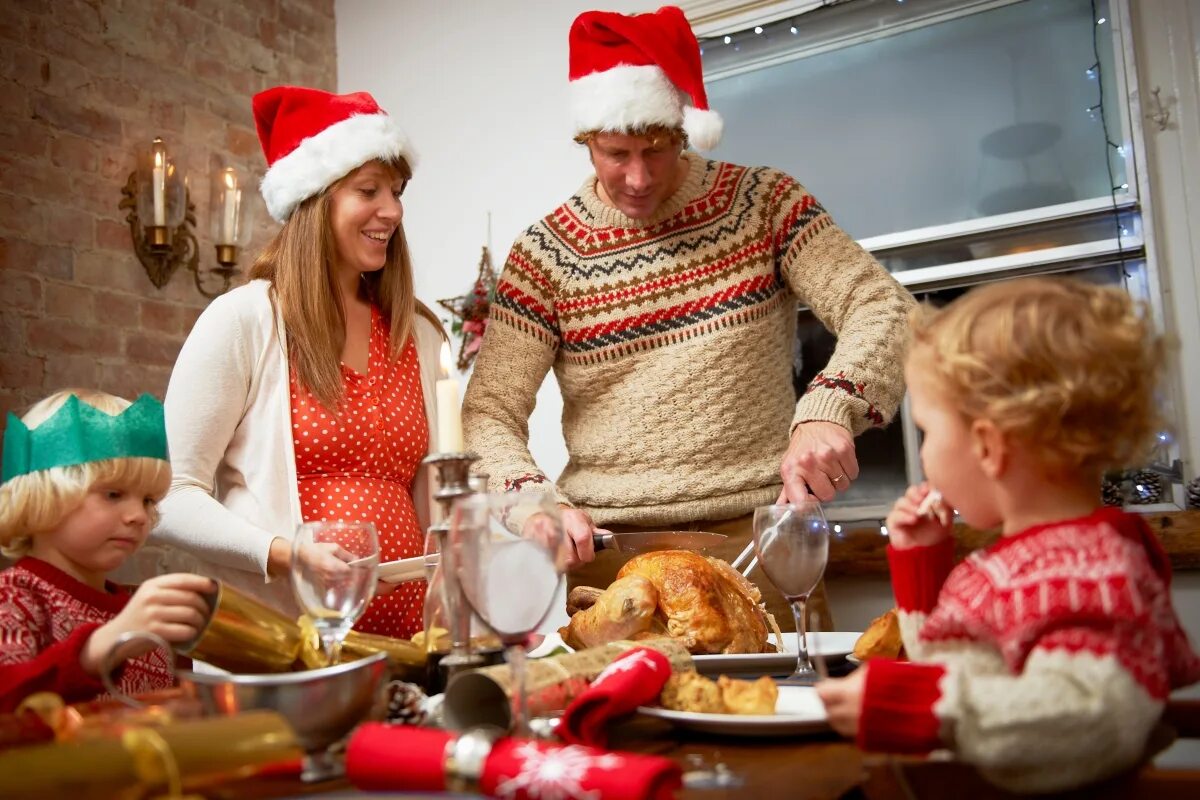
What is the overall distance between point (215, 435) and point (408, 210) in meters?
2.19

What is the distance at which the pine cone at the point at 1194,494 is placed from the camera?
2477 millimetres

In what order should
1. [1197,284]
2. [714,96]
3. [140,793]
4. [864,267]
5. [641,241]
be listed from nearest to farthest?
[140,793] < [864,267] < [641,241] < [1197,284] < [714,96]

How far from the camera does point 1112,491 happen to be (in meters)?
2.55

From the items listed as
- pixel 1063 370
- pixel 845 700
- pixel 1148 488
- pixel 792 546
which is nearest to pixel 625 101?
pixel 792 546

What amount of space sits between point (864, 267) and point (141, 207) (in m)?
2.22

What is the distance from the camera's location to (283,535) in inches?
70.0

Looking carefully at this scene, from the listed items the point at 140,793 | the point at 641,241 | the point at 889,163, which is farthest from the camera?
the point at 889,163

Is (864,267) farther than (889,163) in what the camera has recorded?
No

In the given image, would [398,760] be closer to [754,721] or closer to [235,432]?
[754,721]

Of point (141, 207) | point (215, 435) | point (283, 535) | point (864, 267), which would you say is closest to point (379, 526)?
point (283, 535)

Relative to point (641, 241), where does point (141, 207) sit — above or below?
above

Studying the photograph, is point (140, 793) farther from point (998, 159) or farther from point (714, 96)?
point (714, 96)

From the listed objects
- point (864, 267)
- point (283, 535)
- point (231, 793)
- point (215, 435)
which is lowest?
point (231, 793)

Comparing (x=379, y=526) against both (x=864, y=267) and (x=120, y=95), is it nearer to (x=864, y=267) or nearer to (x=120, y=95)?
(x=864, y=267)
